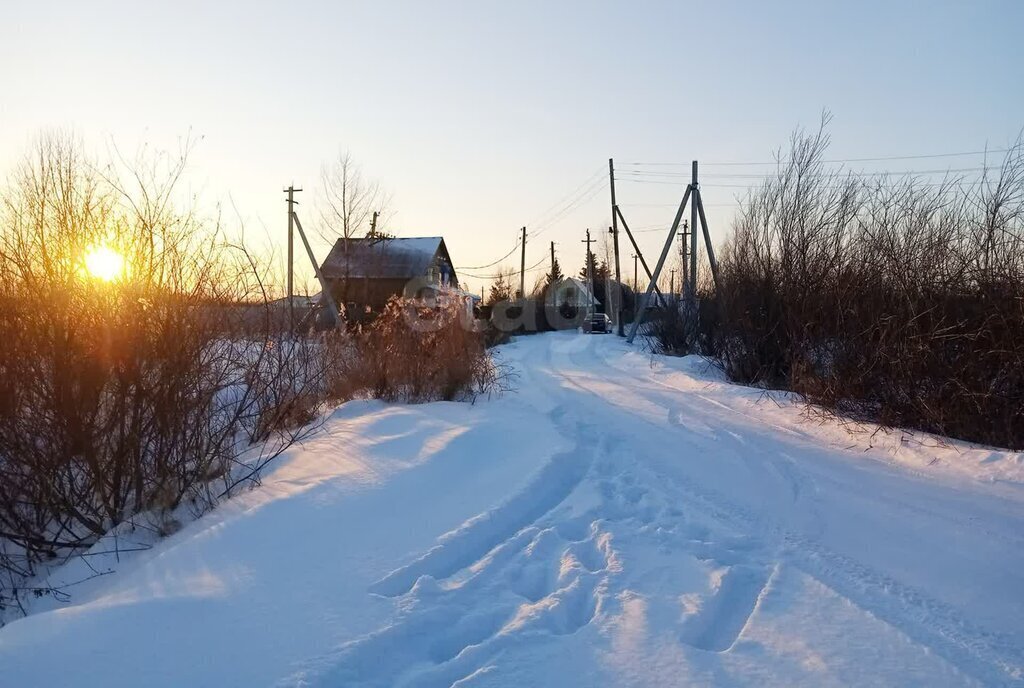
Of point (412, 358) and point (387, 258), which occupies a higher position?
point (387, 258)

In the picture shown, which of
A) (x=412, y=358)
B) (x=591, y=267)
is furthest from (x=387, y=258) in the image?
(x=412, y=358)

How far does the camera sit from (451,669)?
298cm

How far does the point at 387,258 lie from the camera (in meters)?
42.0

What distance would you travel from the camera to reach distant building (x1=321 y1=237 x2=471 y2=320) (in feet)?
120

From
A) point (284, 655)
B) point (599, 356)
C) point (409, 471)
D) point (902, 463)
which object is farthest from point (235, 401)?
point (599, 356)

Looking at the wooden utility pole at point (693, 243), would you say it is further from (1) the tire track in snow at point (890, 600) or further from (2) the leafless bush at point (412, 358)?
(1) the tire track in snow at point (890, 600)

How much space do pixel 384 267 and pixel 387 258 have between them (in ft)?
2.62

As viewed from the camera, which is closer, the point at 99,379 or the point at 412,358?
the point at 99,379

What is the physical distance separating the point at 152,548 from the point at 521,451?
11.8 ft

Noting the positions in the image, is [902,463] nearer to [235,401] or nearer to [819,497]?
[819,497]

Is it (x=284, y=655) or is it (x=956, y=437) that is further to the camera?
(x=956, y=437)

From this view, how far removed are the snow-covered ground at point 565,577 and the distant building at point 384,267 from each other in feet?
93.5

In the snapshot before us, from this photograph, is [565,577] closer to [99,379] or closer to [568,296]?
[99,379]

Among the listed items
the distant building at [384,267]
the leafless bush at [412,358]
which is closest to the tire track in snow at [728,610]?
the leafless bush at [412,358]
